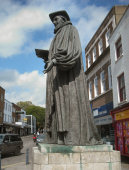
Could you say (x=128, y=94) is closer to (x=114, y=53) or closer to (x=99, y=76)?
(x=114, y=53)

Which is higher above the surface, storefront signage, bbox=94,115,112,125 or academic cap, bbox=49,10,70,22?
academic cap, bbox=49,10,70,22

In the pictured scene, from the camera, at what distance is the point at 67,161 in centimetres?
284

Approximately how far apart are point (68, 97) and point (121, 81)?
13588 mm

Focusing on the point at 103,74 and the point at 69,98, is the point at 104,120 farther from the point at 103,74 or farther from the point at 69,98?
the point at 69,98

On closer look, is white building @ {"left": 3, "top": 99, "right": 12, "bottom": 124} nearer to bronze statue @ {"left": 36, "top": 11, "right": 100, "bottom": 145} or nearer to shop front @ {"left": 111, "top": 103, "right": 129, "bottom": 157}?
shop front @ {"left": 111, "top": 103, "right": 129, "bottom": 157}

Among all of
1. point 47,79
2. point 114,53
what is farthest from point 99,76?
point 47,79

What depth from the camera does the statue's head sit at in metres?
3.96

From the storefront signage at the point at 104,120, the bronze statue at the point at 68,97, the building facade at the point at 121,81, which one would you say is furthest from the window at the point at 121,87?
the bronze statue at the point at 68,97

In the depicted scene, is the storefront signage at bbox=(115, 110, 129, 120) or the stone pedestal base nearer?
the stone pedestal base

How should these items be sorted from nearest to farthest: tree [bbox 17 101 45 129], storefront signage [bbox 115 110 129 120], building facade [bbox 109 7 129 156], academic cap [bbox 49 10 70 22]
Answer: academic cap [bbox 49 10 70 22] → storefront signage [bbox 115 110 129 120] → building facade [bbox 109 7 129 156] → tree [bbox 17 101 45 129]

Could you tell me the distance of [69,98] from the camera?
3406 mm

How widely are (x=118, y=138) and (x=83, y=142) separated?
41.5 feet

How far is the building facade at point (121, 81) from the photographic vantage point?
1355cm

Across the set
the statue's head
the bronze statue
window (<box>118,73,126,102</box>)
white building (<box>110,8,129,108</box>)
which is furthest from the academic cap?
window (<box>118,73,126,102</box>)
